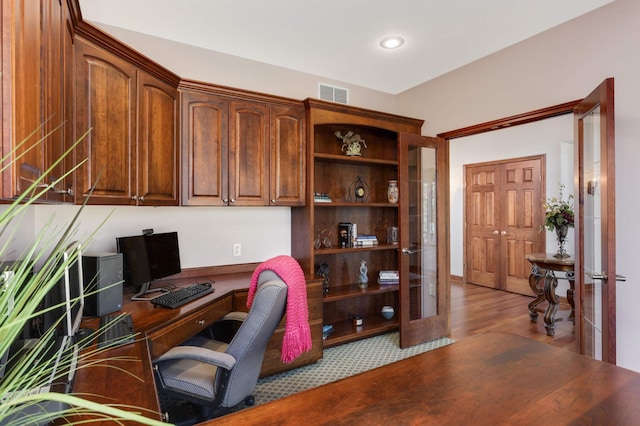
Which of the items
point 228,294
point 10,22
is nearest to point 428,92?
point 228,294

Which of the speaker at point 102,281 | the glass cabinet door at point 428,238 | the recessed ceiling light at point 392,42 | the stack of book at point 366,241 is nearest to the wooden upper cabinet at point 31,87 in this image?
the speaker at point 102,281

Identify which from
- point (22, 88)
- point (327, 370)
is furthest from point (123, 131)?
point (327, 370)

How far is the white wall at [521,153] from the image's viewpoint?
15.9 feet

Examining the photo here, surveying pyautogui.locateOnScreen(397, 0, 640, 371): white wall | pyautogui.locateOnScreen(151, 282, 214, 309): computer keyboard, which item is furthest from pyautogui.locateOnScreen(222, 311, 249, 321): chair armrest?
pyautogui.locateOnScreen(397, 0, 640, 371): white wall

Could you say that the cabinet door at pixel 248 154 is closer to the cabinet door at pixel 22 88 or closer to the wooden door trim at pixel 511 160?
the cabinet door at pixel 22 88

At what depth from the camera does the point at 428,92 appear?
3713 mm

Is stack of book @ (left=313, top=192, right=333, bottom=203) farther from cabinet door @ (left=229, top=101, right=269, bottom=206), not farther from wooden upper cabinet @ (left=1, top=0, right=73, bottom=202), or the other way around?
wooden upper cabinet @ (left=1, top=0, right=73, bottom=202)

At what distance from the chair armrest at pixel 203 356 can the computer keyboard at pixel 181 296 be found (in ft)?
1.42

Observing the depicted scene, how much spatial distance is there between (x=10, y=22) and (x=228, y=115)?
1.91 metres

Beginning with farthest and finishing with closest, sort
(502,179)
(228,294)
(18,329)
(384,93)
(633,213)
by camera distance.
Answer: (502,179) → (384,93) → (228,294) → (633,213) → (18,329)

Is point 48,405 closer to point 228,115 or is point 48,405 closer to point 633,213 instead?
point 228,115

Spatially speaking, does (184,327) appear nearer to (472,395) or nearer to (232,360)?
(232,360)

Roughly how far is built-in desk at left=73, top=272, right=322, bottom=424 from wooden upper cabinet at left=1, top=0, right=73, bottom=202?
0.59m

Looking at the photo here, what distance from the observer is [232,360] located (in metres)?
1.65
